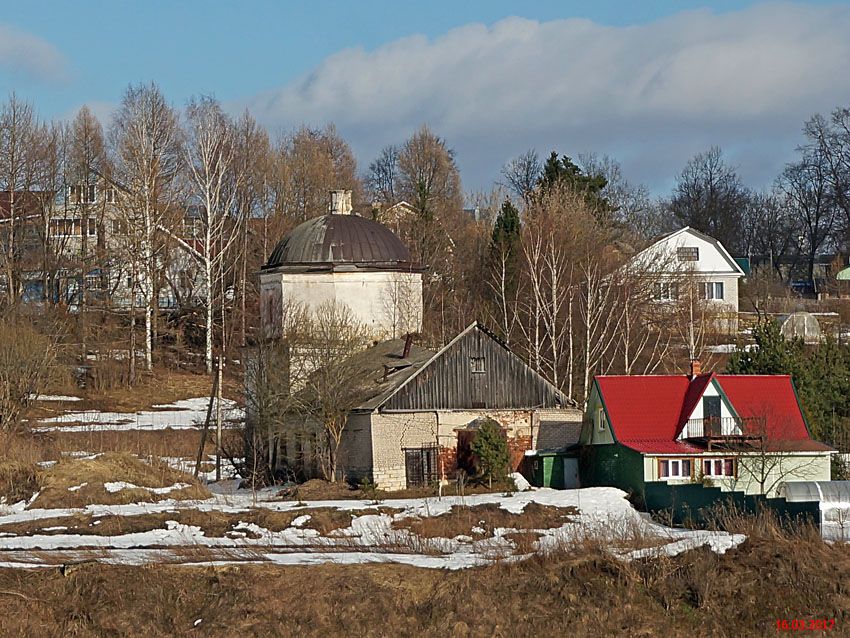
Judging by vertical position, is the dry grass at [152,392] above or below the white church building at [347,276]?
below

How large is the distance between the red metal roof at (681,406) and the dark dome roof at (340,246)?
9.40 m

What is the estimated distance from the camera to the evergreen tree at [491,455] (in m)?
33.4

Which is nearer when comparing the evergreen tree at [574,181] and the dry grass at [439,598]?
the dry grass at [439,598]

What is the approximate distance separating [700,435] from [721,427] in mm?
555

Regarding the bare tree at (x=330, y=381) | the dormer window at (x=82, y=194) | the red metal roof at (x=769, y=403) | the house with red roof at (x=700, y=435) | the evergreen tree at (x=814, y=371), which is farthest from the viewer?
the dormer window at (x=82, y=194)

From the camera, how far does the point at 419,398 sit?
34.6 m

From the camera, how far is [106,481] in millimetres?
31469

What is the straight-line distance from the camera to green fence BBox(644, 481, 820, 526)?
24734mm

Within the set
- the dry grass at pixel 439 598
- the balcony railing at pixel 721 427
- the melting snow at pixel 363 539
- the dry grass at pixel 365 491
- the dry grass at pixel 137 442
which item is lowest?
the dry grass at pixel 439 598

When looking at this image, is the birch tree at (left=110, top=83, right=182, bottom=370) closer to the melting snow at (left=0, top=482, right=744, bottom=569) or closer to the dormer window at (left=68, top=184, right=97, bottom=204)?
the dormer window at (left=68, top=184, right=97, bottom=204)

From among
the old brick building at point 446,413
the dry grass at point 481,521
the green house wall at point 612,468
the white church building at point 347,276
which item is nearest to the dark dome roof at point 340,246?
the white church building at point 347,276

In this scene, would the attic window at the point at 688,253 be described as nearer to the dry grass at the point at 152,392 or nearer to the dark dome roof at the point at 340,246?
the dry grass at the point at 152,392

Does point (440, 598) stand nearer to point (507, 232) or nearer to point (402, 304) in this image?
point (402, 304)

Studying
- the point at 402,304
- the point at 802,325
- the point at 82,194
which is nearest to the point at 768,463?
the point at 402,304
